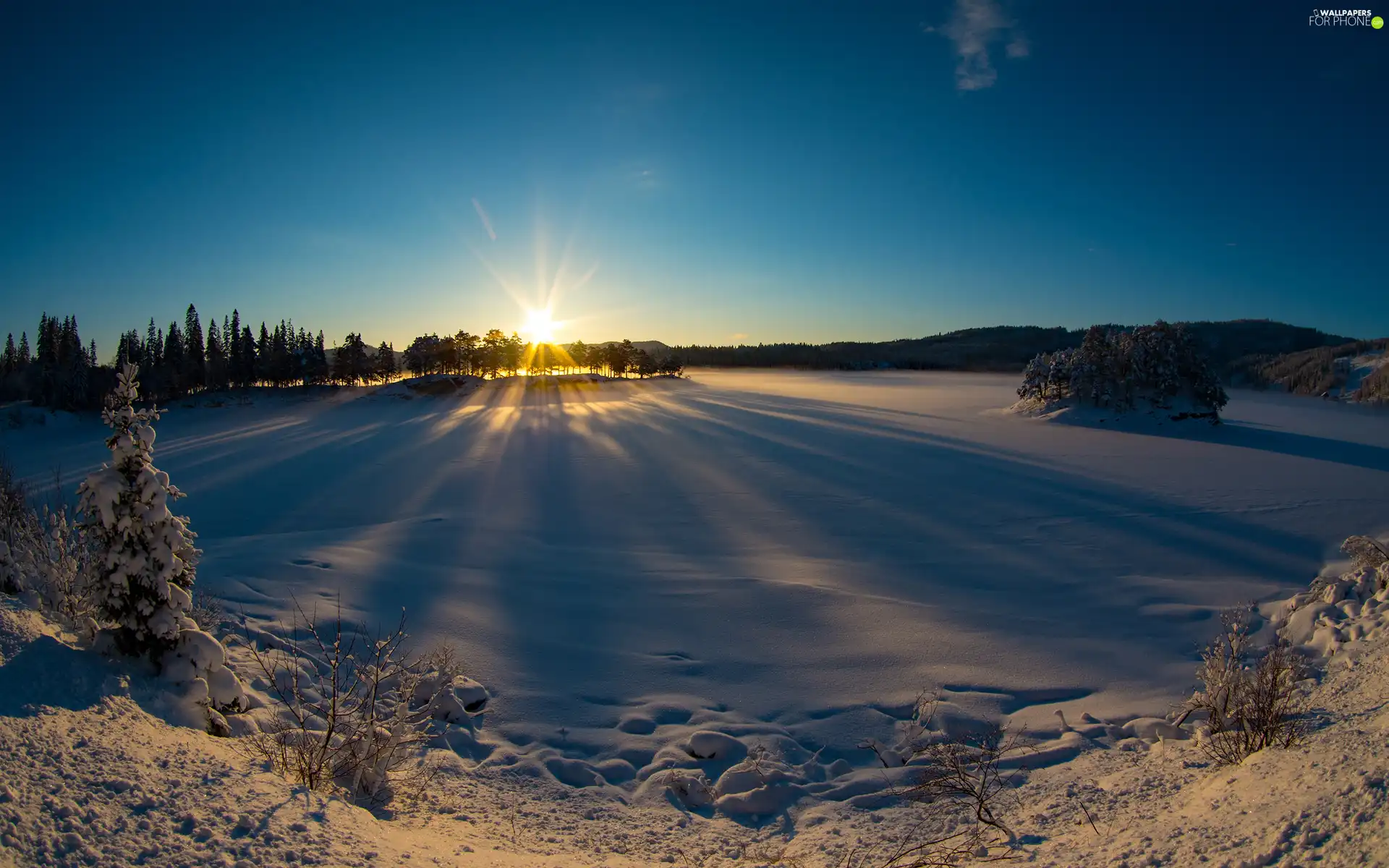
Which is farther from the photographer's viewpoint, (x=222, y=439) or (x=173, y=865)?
(x=222, y=439)

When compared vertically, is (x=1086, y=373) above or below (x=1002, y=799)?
above

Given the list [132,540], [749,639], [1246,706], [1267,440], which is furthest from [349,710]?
[1267,440]

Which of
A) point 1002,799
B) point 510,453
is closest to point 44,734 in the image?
point 1002,799

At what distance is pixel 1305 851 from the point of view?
9.32 feet

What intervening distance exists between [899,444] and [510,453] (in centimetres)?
1523

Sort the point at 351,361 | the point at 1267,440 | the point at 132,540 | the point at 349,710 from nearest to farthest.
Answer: the point at 132,540, the point at 349,710, the point at 1267,440, the point at 351,361

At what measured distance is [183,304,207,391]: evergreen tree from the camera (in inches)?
2495

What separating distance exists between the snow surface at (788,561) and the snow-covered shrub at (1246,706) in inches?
44.1

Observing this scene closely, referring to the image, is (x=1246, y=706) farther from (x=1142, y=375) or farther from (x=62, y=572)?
(x=1142, y=375)

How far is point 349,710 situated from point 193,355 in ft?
267

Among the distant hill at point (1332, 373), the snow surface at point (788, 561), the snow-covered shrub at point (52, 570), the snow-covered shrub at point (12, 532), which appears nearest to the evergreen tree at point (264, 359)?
the snow surface at point (788, 561)

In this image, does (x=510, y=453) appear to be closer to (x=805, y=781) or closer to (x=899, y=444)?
(x=899, y=444)

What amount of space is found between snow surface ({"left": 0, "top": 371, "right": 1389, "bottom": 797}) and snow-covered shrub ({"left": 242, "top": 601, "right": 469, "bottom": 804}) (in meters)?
0.62

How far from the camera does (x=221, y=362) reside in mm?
67000
